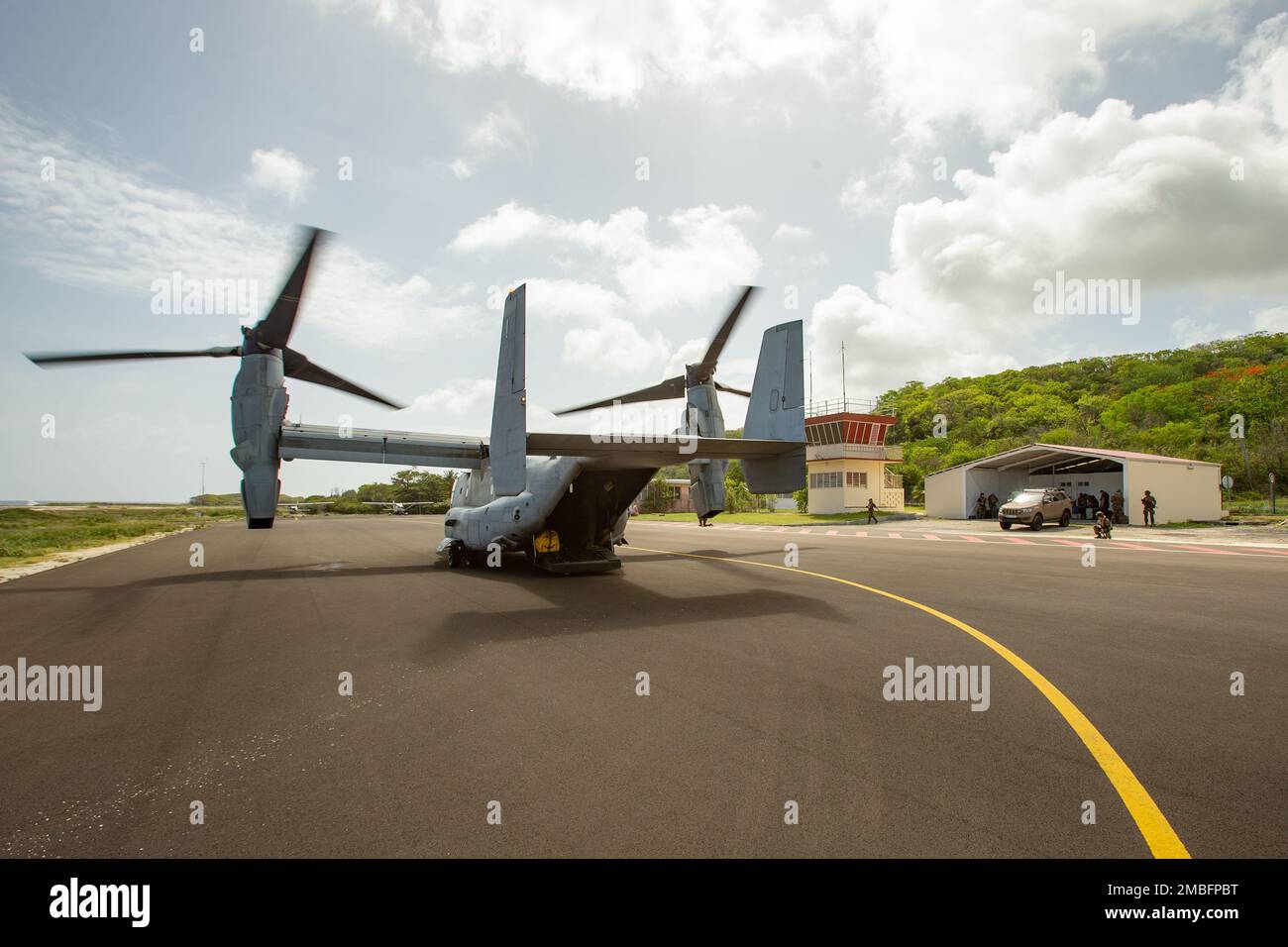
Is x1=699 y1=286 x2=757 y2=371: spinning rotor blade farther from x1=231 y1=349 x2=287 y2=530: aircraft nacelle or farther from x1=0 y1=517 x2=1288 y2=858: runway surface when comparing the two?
x1=231 y1=349 x2=287 y2=530: aircraft nacelle

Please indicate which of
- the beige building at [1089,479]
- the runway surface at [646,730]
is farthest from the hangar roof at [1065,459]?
the runway surface at [646,730]

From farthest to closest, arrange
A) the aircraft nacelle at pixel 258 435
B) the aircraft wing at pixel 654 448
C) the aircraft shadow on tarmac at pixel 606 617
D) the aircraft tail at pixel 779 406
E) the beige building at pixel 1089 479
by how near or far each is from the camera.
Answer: the beige building at pixel 1089 479, the aircraft nacelle at pixel 258 435, the aircraft tail at pixel 779 406, the aircraft wing at pixel 654 448, the aircraft shadow on tarmac at pixel 606 617

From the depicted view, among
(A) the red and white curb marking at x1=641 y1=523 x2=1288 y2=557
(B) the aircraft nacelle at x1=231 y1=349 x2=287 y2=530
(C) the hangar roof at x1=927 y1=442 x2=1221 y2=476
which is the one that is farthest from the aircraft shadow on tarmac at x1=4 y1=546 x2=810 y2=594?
(C) the hangar roof at x1=927 y1=442 x2=1221 y2=476

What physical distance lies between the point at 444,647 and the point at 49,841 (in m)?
3.96

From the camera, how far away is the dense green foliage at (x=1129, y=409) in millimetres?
46094

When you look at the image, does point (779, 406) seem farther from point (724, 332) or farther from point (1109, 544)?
point (1109, 544)

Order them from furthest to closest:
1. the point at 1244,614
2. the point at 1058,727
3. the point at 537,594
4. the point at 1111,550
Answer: the point at 1111,550
the point at 537,594
the point at 1244,614
the point at 1058,727

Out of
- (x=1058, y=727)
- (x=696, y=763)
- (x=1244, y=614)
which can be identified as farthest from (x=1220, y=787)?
(x=1244, y=614)

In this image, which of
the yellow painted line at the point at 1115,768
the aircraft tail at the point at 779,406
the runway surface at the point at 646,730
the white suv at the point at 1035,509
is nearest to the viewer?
the yellow painted line at the point at 1115,768

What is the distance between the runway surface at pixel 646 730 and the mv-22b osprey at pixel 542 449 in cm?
308

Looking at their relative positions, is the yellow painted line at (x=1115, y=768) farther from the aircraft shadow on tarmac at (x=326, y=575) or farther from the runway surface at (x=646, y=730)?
the aircraft shadow on tarmac at (x=326, y=575)

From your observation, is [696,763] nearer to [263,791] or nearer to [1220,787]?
[263,791]

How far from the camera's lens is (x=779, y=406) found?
37.8 feet
